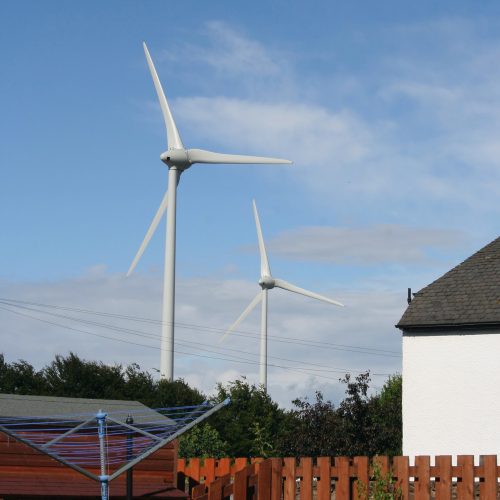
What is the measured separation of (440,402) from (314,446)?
466 centimetres

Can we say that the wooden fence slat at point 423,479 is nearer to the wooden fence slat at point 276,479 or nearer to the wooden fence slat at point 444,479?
the wooden fence slat at point 444,479

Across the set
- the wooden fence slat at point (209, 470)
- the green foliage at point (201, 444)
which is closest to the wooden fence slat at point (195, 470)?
the wooden fence slat at point (209, 470)

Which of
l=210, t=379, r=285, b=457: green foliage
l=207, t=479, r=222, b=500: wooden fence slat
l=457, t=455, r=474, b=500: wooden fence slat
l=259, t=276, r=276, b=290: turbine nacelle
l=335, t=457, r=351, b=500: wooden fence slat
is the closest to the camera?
l=457, t=455, r=474, b=500: wooden fence slat

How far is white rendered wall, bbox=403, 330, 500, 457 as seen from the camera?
27.7 m

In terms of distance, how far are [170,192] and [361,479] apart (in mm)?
33865

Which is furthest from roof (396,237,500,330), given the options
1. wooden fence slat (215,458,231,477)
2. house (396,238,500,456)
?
wooden fence slat (215,458,231,477)

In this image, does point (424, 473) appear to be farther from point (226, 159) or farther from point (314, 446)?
point (226, 159)

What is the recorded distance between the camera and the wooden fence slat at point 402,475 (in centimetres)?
1705

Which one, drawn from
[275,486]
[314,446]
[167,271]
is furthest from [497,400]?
[167,271]

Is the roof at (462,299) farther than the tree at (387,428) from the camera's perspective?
No

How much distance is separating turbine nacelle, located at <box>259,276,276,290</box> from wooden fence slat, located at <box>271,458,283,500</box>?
43.4m

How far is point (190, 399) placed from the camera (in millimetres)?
49812

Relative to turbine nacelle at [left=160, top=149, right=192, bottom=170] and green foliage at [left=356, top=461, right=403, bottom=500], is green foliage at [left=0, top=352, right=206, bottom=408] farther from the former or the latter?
green foliage at [left=356, top=461, right=403, bottom=500]

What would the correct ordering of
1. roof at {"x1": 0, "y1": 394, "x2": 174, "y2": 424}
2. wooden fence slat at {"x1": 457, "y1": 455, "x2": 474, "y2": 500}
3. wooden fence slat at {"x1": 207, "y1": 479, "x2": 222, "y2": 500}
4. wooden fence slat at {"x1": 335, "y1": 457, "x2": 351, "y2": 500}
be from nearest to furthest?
wooden fence slat at {"x1": 457, "y1": 455, "x2": 474, "y2": 500}
wooden fence slat at {"x1": 335, "y1": 457, "x2": 351, "y2": 500}
wooden fence slat at {"x1": 207, "y1": 479, "x2": 222, "y2": 500}
roof at {"x1": 0, "y1": 394, "x2": 174, "y2": 424}
